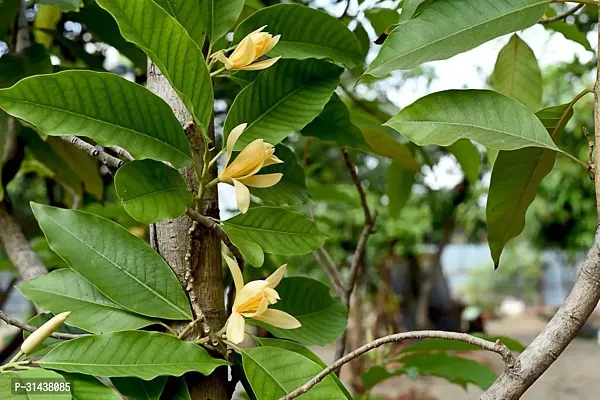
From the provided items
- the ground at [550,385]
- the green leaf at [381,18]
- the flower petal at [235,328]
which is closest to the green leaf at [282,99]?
the flower petal at [235,328]

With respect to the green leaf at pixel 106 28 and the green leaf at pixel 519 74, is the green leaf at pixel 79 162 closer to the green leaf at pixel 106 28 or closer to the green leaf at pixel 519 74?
the green leaf at pixel 106 28

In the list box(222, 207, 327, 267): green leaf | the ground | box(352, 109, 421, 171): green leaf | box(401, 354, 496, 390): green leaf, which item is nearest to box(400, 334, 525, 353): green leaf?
box(401, 354, 496, 390): green leaf

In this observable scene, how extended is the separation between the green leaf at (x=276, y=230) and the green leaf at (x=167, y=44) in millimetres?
66

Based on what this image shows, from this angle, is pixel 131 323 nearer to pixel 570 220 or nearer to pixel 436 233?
pixel 436 233

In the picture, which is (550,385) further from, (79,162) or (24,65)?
(24,65)

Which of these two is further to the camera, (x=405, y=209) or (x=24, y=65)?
(x=405, y=209)

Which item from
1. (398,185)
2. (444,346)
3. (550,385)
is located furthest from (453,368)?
(550,385)

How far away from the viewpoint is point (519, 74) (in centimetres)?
59

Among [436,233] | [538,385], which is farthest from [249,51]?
[538,385]

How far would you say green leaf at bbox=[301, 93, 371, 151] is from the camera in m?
0.48

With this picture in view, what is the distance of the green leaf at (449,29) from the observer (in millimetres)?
369

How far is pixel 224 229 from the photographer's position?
0.37 m

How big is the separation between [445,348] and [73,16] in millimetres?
554

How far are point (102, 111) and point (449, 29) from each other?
22 cm
